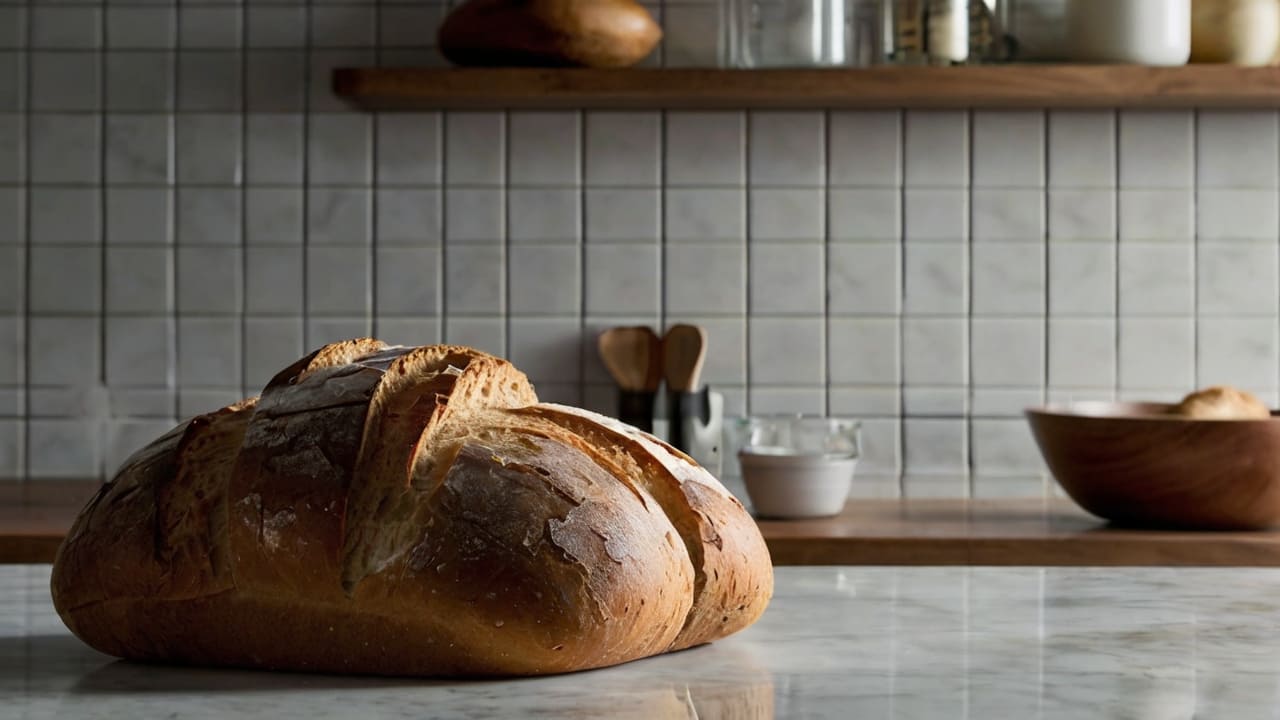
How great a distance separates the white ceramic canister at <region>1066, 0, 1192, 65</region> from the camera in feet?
6.21

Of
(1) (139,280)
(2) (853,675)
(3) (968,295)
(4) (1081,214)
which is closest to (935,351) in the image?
(3) (968,295)

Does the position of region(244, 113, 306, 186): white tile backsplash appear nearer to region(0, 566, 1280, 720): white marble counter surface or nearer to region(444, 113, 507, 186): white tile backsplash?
region(444, 113, 507, 186): white tile backsplash

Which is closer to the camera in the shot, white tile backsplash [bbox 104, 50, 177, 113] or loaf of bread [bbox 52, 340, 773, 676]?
loaf of bread [bbox 52, 340, 773, 676]

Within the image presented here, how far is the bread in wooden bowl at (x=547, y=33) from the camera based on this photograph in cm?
192

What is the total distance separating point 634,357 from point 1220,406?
847 mm

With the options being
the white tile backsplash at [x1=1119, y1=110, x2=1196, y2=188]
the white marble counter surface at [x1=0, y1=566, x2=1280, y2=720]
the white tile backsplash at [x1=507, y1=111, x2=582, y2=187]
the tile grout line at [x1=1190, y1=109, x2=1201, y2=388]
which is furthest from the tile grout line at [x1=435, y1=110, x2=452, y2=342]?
the white marble counter surface at [x1=0, y1=566, x2=1280, y2=720]

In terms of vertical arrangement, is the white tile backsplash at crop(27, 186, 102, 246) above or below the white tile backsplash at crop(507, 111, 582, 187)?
below

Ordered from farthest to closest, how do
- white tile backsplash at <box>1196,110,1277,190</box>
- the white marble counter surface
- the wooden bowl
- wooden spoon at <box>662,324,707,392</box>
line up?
white tile backsplash at <box>1196,110,1277,190</box> < wooden spoon at <box>662,324,707,392</box> < the wooden bowl < the white marble counter surface

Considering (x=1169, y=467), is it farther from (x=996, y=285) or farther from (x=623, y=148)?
(x=623, y=148)

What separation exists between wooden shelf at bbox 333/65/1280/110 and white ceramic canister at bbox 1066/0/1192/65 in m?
0.03

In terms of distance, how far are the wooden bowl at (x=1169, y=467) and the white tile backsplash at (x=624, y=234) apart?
0.50 meters

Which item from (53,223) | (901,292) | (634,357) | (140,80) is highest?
(140,80)

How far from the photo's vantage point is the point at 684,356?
2012 millimetres

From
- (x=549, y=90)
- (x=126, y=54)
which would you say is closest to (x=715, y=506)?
(x=549, y=90)
